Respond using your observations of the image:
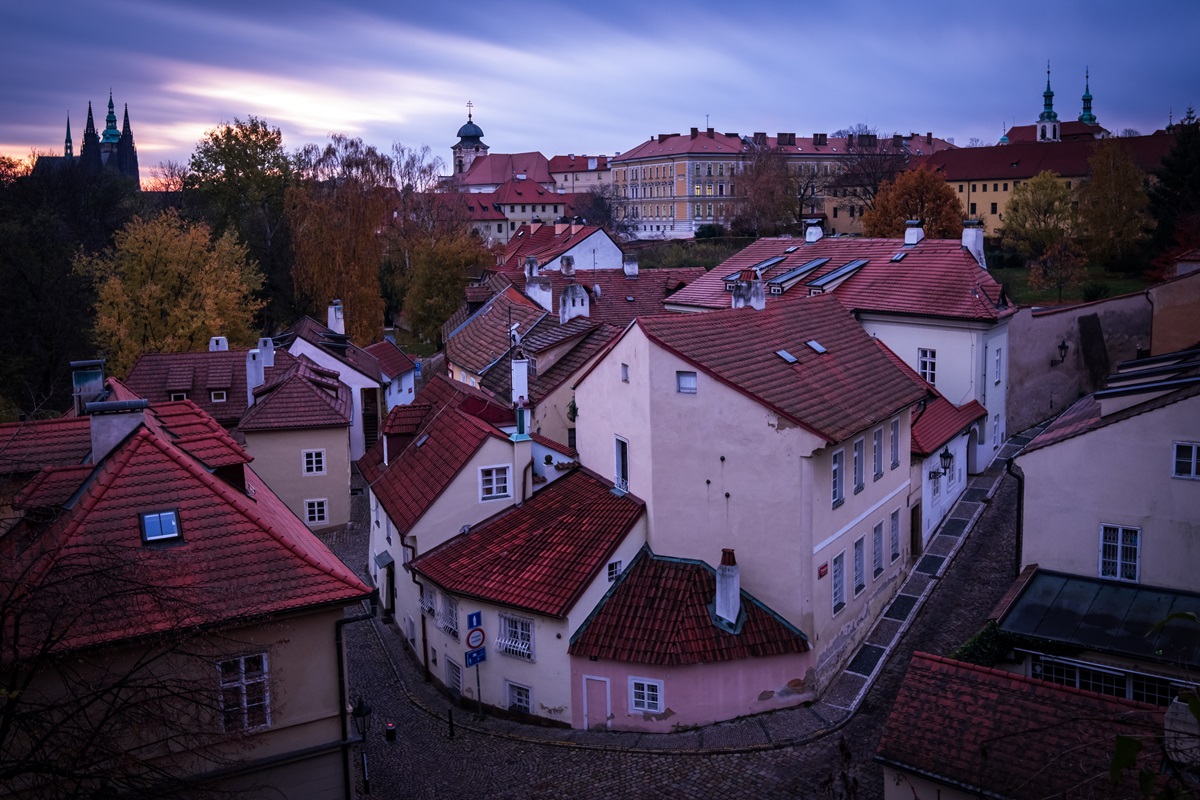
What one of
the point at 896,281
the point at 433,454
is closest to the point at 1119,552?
the point at 433,454

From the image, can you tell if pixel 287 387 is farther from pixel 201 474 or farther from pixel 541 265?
pixel 541 265

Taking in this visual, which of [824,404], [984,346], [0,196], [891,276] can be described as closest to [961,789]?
[824,404]

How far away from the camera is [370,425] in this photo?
40.3 metres

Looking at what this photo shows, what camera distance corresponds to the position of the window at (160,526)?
531 inches

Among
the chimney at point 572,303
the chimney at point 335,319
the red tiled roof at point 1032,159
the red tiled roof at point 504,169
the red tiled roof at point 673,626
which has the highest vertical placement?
the red tiled roof at point 504,169

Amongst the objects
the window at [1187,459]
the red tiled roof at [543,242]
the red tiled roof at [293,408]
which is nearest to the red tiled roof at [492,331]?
the red tiled roof at [293,408]

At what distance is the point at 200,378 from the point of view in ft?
116

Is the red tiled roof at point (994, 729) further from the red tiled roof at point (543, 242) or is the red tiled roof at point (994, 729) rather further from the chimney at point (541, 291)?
the red tiled roof at point (543, 242)

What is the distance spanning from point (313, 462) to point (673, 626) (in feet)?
55.5

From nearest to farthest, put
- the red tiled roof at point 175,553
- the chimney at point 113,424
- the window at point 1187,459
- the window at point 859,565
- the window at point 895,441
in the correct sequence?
the red tiled roof at point 175,553 < the chimney at point 113,424 < the window at point 1187,459 < the window at point 859,565 < the window at point 895,441

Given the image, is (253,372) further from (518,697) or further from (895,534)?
(895,534)

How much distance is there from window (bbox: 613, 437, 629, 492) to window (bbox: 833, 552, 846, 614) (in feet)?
15.7

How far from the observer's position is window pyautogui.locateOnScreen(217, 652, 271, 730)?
1308cm

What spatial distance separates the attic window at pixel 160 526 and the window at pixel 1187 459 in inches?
632
